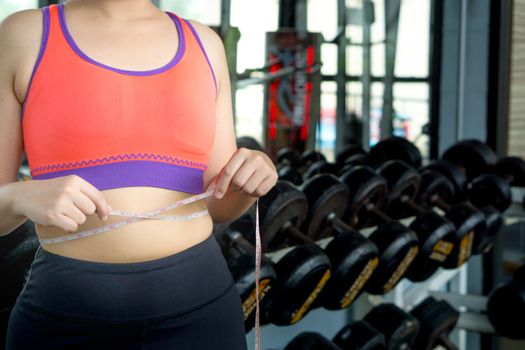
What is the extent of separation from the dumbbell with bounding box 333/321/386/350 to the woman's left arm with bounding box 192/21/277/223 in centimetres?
106

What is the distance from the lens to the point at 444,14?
2947 millimetres

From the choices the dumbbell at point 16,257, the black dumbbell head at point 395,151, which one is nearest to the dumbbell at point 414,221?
the black dumbbell head at point 395,151

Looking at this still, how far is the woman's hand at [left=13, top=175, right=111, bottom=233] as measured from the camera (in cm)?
49

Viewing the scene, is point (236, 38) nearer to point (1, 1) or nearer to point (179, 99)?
point (1, 1)

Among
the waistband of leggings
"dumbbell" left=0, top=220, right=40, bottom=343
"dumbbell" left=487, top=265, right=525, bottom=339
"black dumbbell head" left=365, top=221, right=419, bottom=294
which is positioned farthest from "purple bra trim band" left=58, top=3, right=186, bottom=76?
"dumbbell" left=487, top=265, right=525, bottom=339

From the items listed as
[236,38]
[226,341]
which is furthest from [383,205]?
[226,341]

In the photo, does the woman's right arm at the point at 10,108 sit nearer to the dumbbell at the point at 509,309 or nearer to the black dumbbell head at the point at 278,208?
the black dumbbell head at the point at 278,208

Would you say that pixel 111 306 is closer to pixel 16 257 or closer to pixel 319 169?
pixel 16 257

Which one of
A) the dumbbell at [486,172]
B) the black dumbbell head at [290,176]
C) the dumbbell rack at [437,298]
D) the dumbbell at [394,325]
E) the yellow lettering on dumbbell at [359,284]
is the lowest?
the dumbbell rack at [437,298]

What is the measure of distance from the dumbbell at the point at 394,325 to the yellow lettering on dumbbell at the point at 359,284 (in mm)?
297

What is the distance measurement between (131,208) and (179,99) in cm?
10

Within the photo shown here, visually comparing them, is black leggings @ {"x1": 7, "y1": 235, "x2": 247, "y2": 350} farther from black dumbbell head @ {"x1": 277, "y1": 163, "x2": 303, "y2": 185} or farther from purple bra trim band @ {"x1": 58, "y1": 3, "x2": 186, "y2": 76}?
black dumbbell head @ {"x1": 277, "y1": 163, "x2": 303, "y2": 185}

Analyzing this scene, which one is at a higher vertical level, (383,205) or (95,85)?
(95,85)

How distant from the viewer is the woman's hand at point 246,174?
1.86 feet
